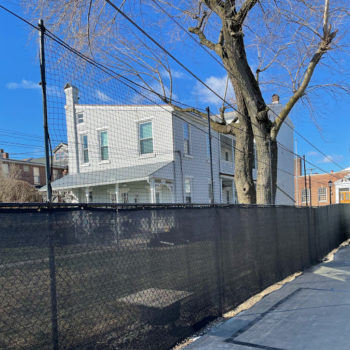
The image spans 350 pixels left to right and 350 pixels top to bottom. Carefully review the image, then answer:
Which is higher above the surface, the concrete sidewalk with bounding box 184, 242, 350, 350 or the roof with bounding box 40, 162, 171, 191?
the roof with bounding box 40, 162, 171, 191

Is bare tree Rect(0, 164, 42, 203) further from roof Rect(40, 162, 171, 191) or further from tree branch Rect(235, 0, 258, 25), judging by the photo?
tree branch Rect(235, 0, 258, 25)

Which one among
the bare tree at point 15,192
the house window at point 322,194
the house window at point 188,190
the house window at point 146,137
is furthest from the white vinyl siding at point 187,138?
the house window at point 322,194

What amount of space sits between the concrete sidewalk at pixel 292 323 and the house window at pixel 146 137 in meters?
8.34

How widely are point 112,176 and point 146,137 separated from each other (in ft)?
9.10

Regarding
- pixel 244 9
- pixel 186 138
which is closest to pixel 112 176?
pixel 186 138

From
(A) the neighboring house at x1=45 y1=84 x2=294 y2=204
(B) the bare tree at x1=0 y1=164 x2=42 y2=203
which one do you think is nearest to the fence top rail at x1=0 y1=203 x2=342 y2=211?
(A) the neighboring house at x1=45 y1=84 x2=294 y2=204

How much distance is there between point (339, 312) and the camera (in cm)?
420

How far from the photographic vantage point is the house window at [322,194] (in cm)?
3599

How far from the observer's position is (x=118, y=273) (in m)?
2.73

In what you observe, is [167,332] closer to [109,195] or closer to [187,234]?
[187,234]

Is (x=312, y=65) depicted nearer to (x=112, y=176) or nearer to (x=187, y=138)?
(x=187, y=138)

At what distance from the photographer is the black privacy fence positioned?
6.84ft

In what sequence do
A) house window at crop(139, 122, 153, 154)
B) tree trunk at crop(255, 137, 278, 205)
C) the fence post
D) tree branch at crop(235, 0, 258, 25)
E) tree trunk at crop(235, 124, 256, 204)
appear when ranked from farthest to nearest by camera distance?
house window at crop(139, 122, 153, 154) < tree trunk at crop(235, 124, 256, 204) < tree trunk at crop(255, 137, 278, 205) < tree branch at crop(235, 0, 258, 25) < the fence post

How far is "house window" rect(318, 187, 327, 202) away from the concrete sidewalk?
33.7 metres
